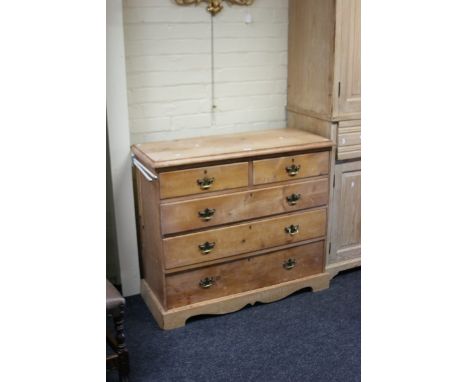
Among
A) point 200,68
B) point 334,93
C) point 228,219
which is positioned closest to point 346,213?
point 334,93

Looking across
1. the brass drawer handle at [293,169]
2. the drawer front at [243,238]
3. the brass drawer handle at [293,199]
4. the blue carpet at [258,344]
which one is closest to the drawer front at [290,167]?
the brass drawer handle at [293,169]

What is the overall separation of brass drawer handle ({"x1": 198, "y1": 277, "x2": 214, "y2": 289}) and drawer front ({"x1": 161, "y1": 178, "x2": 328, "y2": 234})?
32 cm

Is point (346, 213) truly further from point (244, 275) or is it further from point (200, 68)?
point (200, 68)

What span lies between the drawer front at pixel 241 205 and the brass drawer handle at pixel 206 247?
4.1 inches

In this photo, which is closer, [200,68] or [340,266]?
[200,68]

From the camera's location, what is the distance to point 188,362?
8.06 ft

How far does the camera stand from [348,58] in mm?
2893

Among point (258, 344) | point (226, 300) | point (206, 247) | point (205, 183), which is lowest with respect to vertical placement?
point (258, 344)

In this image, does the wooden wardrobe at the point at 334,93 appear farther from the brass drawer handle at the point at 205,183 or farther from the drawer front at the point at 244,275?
the brass drawer handle at the point at 205,183

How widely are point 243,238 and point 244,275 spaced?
24cm

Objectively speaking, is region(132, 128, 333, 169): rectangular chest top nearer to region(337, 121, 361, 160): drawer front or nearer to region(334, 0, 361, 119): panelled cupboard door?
region(337, 121, 361, 160): drawer front

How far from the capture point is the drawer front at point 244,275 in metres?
2.73
